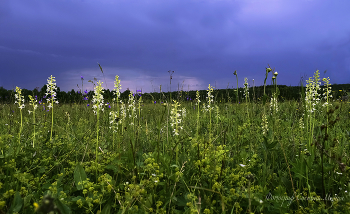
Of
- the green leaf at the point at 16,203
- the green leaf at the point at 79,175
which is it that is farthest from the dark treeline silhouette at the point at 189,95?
the green leaf at the point at 16,203

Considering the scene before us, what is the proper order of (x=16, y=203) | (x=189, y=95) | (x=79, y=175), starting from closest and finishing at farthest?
(x=16, y=203), (x=79, y=175), (x=189, y=95)

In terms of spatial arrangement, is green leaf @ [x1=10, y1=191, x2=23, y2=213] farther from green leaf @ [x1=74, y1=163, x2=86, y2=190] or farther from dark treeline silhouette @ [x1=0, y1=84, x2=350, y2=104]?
dark treeline silhouette @ [x1=0, y1=84, x2=350, y2=104]

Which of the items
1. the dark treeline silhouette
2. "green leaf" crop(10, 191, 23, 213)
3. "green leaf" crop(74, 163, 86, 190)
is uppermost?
the dark treeline silhouette

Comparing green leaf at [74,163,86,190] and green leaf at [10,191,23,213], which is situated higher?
green leaf at [74,163,86,190]

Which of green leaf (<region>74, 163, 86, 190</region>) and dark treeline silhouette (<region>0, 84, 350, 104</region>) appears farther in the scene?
dark treeline silhouette (<region>0, 84, 350, 104</region>)

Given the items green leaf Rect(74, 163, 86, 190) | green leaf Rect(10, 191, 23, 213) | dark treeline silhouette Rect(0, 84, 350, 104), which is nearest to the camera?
green leaf Rect(10, 191, 23, 213)

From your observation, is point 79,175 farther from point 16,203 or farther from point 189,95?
point 189,95

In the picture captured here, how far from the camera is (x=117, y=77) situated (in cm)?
320

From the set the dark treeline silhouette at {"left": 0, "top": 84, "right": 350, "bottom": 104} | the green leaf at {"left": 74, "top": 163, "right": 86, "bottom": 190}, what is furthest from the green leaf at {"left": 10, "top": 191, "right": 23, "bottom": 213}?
the dark treeline silhouette at {"left": 0, "top": 84, "right": 350, "bottom": 104}

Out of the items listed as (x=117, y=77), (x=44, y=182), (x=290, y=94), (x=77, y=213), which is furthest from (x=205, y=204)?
(x=290, y=94)

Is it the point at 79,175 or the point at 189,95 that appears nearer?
the point at 79,175

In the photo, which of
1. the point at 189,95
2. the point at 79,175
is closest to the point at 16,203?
the point at 79,175

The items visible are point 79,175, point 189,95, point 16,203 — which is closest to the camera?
point 16,203

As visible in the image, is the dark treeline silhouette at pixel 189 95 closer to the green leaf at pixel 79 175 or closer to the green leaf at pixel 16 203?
the green leaf at pixel 79 175
